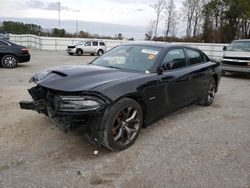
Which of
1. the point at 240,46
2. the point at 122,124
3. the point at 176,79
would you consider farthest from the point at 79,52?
the point at 122,124

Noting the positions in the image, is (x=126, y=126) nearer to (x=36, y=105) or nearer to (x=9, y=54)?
(x=36, y=105)

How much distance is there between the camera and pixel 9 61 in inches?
521

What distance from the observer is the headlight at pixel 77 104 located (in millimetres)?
3617

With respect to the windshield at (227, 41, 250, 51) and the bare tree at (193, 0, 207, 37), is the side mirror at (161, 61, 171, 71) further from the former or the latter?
the bare tree at (193, 0, 207, 37)

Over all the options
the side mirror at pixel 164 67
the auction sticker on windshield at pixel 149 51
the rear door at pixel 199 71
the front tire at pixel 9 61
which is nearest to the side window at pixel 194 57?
the rear door at pixel 199 71

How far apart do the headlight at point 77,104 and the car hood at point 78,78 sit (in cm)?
12

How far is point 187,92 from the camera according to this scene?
5.59 m

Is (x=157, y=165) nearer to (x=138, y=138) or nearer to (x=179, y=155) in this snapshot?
(x=179, y=155)

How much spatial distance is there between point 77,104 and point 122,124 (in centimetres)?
81

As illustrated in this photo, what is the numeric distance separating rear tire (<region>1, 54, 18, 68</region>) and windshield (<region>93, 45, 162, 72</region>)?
29.9ft

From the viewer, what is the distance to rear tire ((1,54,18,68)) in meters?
13.1

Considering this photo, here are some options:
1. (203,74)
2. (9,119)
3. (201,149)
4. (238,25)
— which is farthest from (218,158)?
(238,25)

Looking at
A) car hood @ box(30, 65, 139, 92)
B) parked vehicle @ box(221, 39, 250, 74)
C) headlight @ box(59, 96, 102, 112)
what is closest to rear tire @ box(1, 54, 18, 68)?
parked vehicle @ box(221, 39, 250, 74)

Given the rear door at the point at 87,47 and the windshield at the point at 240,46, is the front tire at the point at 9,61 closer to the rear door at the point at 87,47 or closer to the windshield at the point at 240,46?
the windshield at the point at 240,46
